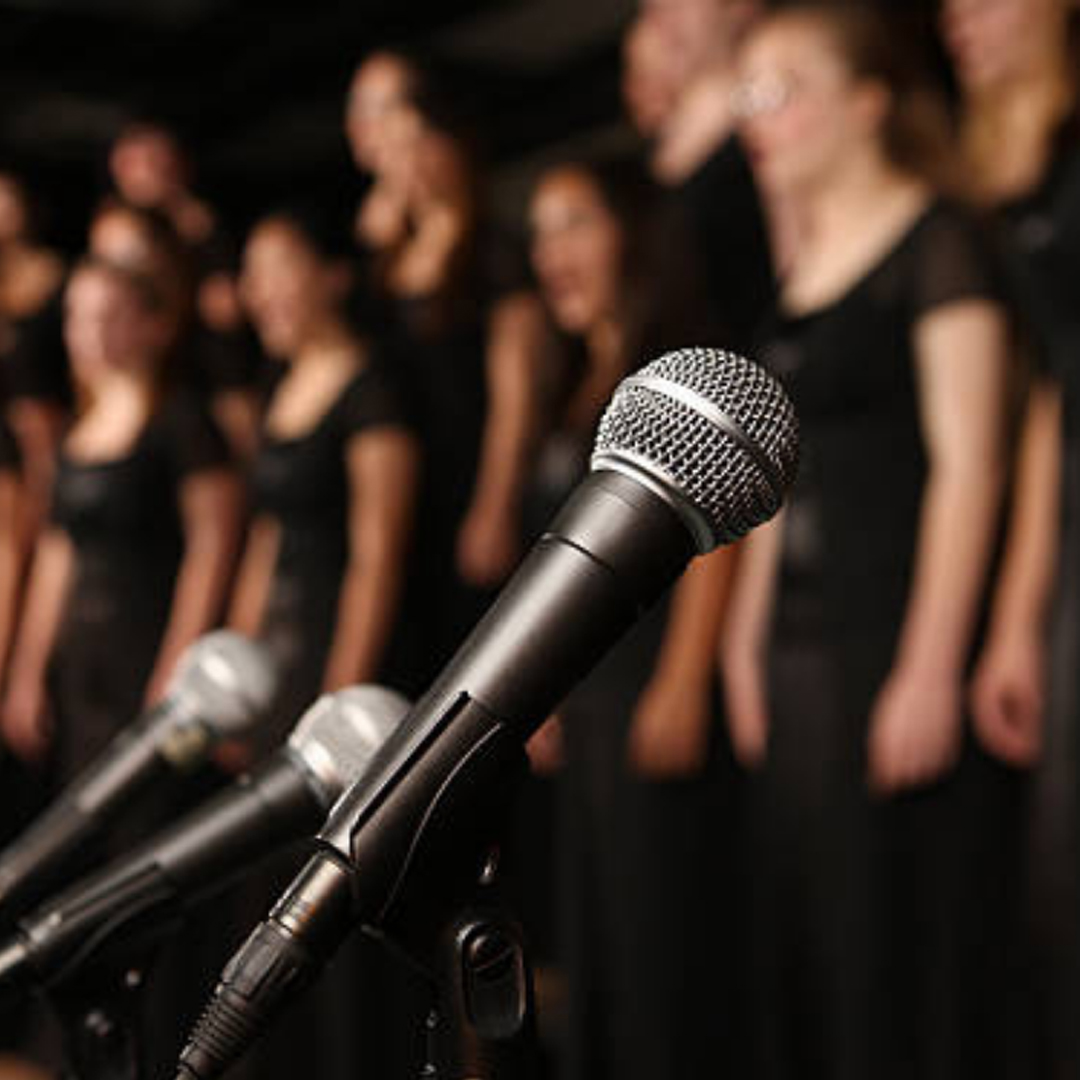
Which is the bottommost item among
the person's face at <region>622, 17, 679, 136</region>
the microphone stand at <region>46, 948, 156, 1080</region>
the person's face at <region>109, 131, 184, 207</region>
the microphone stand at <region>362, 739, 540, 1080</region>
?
the microphone stand at <region>46, 948, 156, 1080</region>

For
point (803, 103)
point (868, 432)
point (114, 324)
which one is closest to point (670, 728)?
point (868, 432)

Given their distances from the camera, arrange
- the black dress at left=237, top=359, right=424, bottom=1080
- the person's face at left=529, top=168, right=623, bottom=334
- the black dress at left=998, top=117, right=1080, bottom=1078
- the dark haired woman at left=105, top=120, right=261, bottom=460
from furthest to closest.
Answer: the dark haired woman at left=105, top=120, right=261, bottom=460, the black dress at left=237, top=359, right=424, bottom=1080, the person's face at left=529, top=168, right=623, bottom=334, the black dress at left=998, top=117, right=1080, bottom=1078

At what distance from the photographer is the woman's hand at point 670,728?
2.22 metres

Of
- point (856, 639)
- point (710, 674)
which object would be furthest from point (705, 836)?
point (856, 639)

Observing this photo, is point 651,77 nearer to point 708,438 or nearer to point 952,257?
point 952,257

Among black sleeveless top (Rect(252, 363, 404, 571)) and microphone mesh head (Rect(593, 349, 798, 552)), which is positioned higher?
microphone mesh head (Rect(593, 349, 798, 552))

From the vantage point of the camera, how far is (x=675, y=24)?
255 cm

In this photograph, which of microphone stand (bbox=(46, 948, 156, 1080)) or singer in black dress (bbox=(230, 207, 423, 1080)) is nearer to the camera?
microphone stand (bbox=(46, 948, 156, 1080))

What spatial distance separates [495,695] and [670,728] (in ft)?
5.18

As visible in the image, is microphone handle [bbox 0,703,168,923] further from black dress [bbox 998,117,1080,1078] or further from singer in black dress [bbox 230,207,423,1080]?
singer in black dress [bbox 230,207,423,1080]

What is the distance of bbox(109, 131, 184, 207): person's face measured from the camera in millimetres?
3713

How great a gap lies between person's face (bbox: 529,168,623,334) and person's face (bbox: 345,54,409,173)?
486mm

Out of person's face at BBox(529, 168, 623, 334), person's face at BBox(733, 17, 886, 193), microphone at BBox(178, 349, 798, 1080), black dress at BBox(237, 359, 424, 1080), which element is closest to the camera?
microphone at BBox(178, 349, 798, 1080)

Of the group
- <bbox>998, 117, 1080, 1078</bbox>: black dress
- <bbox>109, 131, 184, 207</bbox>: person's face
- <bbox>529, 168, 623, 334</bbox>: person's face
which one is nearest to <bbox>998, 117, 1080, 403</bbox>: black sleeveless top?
<bbox>998, 117, 1080, 1078</bbox>: black dress
